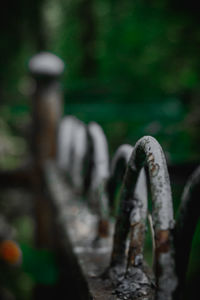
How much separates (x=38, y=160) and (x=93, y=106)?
4.57ft

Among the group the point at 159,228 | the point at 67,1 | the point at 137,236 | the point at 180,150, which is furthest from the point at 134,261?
the point at 67,1

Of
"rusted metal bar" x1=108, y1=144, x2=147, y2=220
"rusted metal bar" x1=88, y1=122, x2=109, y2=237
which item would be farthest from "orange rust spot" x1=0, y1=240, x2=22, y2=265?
"rusted metal bar" x1=108, y1=144, x2=147, y2=220

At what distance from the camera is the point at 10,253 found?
12.1ft

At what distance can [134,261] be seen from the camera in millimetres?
757

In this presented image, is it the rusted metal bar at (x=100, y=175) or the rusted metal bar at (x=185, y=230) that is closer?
the rusted metal bar at (x=185, y=230)

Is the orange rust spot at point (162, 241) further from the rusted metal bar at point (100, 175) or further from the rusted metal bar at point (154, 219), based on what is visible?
the rusted metal bar at point (100, 175)

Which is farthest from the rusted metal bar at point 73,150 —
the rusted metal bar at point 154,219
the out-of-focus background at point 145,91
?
the rusted metal bar at point 154,219

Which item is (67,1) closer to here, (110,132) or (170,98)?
(110,132)

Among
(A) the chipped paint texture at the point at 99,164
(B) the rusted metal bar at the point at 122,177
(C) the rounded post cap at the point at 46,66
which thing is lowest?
(B) the rusted metal bar at the point at 122,177

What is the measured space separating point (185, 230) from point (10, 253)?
11.3ft

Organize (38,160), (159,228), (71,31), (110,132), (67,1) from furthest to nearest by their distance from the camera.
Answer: (67,1) < (71,31) < (110,132) < (38,160) < (159,228)

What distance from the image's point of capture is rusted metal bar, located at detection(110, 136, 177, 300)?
1.77 feet

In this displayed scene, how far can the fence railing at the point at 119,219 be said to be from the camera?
1.81 feet

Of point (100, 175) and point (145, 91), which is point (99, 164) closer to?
point (100, 175)
